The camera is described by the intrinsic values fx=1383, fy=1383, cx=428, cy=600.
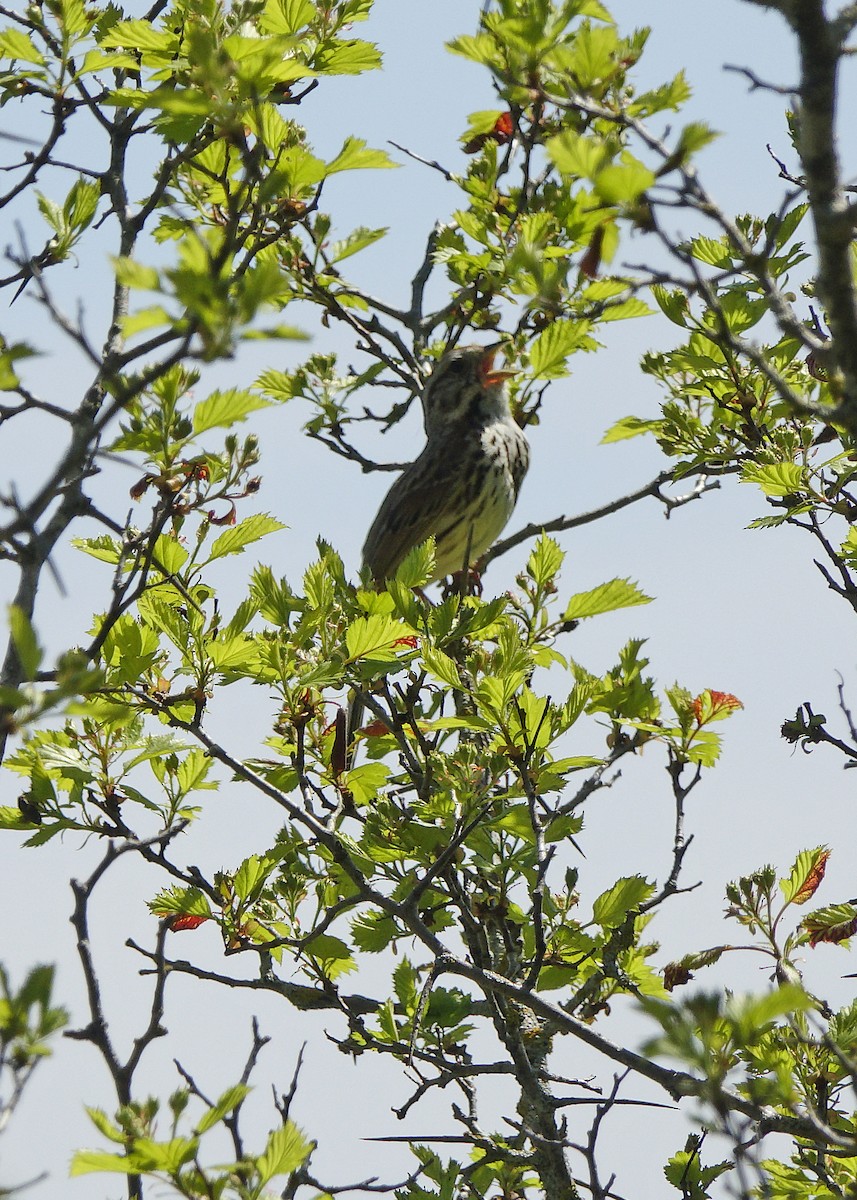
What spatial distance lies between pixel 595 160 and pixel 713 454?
9.79ft

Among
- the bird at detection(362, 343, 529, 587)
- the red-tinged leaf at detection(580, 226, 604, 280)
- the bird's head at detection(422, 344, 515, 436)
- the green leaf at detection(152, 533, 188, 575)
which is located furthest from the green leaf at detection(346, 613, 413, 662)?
the bird's head at detection(422, 344, 515, 436)

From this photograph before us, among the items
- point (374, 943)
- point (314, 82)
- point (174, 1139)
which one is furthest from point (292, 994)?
point (314, 82)

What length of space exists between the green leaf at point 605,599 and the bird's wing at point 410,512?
3.86 m

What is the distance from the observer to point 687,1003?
7.45ft

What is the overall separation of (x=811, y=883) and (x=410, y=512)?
4189 millimetres

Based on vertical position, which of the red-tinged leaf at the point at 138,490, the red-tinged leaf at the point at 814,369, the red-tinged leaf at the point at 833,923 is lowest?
the red-tinged leaf at the point at 833,923

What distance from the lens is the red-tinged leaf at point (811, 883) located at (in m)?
4.66

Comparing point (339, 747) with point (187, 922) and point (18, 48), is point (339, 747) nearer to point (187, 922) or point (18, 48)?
point (187, 922)

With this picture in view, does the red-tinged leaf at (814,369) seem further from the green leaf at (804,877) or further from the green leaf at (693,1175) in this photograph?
the green leaf at (693,1175)

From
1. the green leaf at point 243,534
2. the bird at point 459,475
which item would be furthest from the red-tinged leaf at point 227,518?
the bird at point 459,475

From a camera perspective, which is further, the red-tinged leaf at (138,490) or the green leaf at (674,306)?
the green leaf at (674,306)

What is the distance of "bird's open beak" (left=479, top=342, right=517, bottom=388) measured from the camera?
26.3 feet

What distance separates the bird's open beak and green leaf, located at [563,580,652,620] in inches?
146

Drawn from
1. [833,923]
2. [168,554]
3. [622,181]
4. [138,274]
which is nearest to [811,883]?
[833,923]
